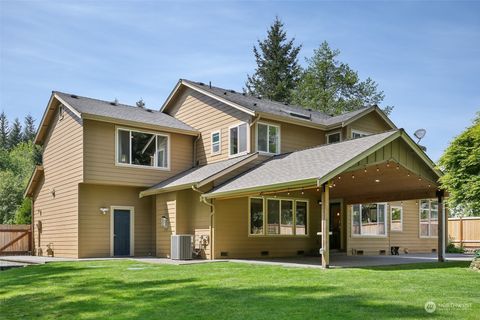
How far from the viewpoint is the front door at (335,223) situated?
65.8ft

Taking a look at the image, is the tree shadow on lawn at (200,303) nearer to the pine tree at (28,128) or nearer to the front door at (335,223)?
the front door at (335,223)

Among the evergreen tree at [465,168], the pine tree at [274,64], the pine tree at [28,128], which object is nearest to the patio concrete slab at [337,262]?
the evergreen tree at [465,168]

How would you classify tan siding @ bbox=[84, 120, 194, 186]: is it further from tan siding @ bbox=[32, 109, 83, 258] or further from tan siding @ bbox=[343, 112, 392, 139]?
tan siding @ bbox=[343, 112, 392, 139]

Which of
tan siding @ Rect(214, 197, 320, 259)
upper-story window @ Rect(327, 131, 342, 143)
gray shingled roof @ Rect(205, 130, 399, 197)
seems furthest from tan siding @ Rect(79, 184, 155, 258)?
upper-story window @ Rect(327, 131, 342, 143)

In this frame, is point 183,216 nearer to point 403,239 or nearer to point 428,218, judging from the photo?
point 403,239

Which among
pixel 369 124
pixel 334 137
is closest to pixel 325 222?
pixel 334 137

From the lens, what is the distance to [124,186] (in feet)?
61.5

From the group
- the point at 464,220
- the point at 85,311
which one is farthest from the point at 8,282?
the point at 464,220

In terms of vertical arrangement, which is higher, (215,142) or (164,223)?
(215,142)

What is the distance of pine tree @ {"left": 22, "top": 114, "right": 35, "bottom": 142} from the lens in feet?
268

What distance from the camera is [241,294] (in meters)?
7.87

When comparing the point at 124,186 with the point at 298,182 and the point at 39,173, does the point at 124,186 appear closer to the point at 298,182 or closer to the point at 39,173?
the point at 39,173

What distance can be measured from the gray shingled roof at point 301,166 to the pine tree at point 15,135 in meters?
73.0

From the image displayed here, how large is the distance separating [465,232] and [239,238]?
552 inches
